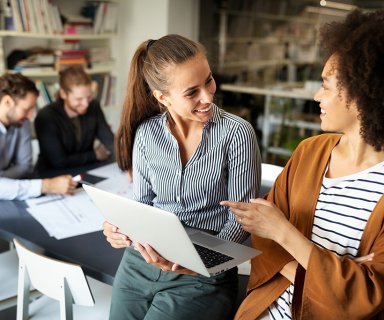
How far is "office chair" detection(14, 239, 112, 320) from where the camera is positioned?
1416mm

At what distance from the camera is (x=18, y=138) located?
243 cm

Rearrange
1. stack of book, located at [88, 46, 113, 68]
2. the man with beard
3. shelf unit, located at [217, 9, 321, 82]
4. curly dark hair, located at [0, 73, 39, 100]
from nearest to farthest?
1. the man with beard
2. curly dark hair, located at [0, 73, 39, 100]
3. stack of book, located at [88, 46, 113, 68]
4. shelf unit, located at [217, 9, 321, 82]

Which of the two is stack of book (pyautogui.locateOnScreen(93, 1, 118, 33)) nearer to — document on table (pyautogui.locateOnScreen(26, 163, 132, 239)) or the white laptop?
document on table (pyautogui.locateOnScreen(26, 163, 132, 239))

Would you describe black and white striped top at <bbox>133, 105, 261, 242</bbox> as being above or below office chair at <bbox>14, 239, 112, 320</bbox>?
above

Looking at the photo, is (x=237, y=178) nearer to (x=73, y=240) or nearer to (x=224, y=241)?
(x=224, y=241)

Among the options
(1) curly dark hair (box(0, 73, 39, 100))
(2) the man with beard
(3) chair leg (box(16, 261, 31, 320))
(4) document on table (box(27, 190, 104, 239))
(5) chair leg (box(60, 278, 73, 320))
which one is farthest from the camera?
(1) curly dark hair (box(0, 73, 39, 100))

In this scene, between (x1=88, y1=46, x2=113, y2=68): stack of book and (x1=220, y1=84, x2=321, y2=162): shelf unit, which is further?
(x1=220, y1=84, x2=321, y2=162): shelf unit

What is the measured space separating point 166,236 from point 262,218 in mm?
237

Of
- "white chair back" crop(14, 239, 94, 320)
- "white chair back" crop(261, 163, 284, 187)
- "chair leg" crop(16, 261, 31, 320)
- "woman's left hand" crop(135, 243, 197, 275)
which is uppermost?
"woman's left hand" crop(135, 243, 197, 275)

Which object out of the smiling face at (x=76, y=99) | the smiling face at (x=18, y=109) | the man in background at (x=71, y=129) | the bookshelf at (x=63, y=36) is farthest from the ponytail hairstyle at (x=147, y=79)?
the bookshelf at (x=63, y=36)

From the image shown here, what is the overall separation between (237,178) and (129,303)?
492 mm

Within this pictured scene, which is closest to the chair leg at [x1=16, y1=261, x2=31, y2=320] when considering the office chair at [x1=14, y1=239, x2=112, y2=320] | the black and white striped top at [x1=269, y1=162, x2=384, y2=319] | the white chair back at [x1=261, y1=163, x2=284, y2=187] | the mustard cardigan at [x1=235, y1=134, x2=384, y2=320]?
the office chair at [x1=14, y1=239, x2=112, y2=320]

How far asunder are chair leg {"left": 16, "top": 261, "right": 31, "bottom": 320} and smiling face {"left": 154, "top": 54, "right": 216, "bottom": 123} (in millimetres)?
782

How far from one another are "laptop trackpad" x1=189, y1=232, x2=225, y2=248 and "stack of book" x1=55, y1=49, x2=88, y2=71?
2.99 m
